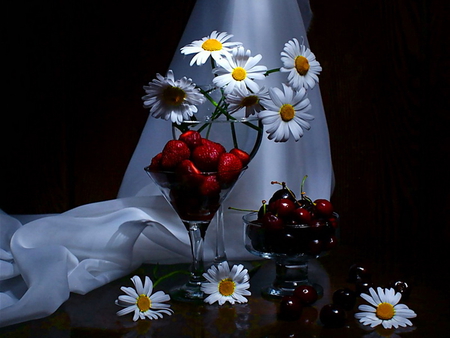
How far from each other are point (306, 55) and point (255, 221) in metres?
0.26

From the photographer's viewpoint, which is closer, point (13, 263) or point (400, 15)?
point (13, 263)

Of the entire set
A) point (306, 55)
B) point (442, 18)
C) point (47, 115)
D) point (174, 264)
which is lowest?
point (174, 264)

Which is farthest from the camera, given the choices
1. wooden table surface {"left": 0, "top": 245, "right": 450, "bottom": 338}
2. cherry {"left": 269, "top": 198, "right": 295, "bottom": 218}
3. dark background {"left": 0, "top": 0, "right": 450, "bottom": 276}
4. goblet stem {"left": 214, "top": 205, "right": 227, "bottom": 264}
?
dark background {"left": 0, "top": 0, "right": 450, "bottom": 276}

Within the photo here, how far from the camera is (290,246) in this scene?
78 centimetres

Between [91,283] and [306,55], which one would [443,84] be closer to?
[306,55]

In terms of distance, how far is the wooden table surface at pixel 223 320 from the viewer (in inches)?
26.8

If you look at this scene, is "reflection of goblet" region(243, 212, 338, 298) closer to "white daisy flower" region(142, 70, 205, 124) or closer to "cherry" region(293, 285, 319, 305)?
"cherry" region(293, 285, 319, 305)

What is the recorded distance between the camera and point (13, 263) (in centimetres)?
91

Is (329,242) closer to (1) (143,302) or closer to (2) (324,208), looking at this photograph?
(2) (324,208)

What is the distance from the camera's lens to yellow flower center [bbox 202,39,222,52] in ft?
2.75

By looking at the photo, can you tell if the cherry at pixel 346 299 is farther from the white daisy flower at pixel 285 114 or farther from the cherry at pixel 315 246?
the white daisy flower at pixel 285 114

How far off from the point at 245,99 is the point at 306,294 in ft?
0.95

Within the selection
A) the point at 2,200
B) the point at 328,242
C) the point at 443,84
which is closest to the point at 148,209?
the point at 328,242

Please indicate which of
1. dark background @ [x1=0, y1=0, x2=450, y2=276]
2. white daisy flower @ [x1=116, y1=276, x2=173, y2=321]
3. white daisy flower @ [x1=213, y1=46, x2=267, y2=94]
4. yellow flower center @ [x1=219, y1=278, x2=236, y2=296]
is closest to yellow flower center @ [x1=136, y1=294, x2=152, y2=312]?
white daisy flower @ [x1=116, y1=276, x2=173, y2=321]
